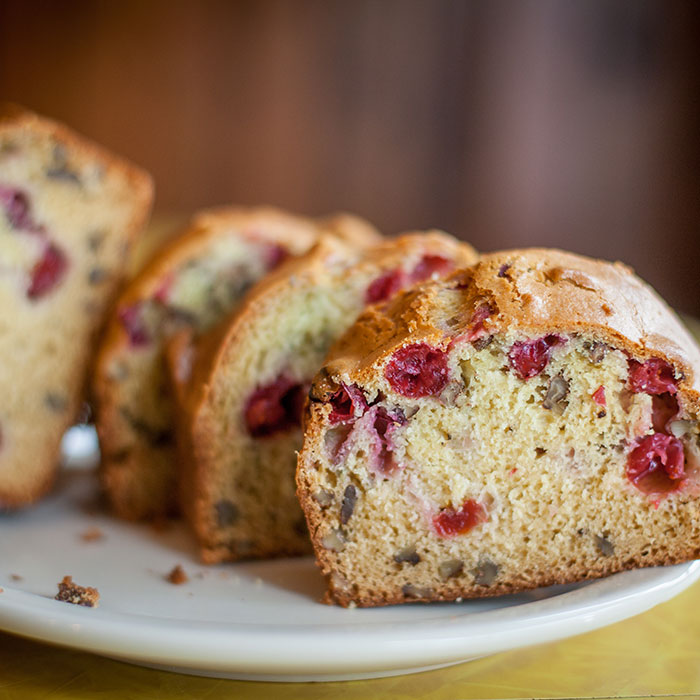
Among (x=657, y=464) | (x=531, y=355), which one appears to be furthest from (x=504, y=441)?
(x=657, y=464)

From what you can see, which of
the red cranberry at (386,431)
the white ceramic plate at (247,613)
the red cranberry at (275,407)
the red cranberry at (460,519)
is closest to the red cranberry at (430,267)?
the red cranberry at (275,407)

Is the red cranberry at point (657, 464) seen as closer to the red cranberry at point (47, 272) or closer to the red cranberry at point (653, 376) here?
the red cranberry at point (653, 376)

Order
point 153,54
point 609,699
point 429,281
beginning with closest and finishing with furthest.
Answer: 1. point 609,699
2. point 429,281
3. point 153,54

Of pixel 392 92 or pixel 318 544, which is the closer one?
pixel 318 544

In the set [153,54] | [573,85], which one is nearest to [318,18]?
[153,54]

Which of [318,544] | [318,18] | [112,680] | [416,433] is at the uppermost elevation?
[318,18]

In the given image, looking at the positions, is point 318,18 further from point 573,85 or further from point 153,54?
point 573,85
